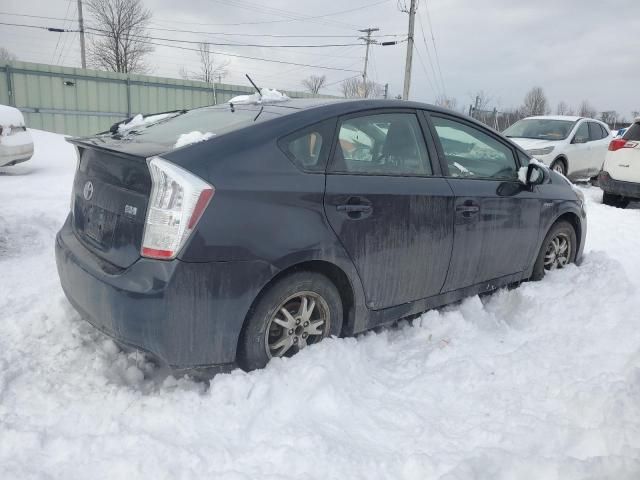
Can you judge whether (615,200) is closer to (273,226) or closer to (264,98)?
(264,98)

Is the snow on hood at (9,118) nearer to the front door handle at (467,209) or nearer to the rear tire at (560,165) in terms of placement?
the front door handle at (467,209)

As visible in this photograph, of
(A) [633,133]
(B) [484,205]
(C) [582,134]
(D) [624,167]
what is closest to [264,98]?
(B) [484,205]

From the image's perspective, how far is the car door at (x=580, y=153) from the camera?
1112 cm

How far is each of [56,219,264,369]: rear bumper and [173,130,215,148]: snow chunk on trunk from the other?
61 cm

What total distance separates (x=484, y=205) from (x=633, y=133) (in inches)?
266

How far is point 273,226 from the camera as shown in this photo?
2.47m

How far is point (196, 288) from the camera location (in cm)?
232

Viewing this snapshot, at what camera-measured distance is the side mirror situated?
3.90m

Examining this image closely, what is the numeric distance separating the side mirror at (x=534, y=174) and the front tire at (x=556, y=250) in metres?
0.51

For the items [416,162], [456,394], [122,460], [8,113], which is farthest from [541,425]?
[8,113]

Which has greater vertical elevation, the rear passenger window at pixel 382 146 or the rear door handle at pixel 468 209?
the rear passenger window at pixel 382 146

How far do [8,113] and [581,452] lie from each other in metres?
9.55

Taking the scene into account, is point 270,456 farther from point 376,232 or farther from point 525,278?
point 525,278

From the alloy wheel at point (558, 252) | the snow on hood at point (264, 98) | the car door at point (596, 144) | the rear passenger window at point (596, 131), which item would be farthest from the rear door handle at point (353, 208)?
the rear passenger window at point (596, 131)
